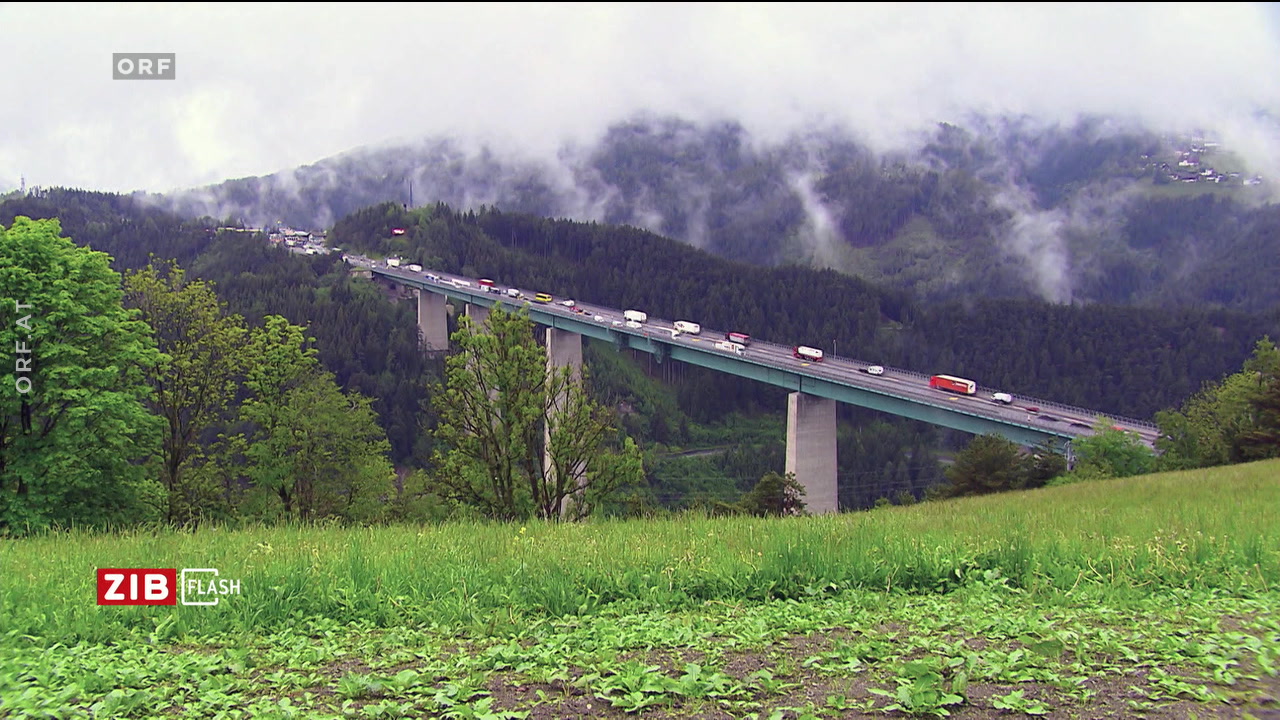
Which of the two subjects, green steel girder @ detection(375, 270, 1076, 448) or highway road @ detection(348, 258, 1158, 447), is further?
highway road @ detection(348, 258, 1158, 447)

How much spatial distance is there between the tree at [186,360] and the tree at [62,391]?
6.87 meters

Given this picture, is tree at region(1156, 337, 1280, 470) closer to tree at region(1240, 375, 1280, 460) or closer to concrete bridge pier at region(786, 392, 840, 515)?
tree at region(1240, 375, 1280, 460)

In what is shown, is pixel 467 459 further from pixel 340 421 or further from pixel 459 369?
pixel 340 421

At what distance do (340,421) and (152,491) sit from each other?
12.1 m

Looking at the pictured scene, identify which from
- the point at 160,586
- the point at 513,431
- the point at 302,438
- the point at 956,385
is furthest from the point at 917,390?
the point at 160,586

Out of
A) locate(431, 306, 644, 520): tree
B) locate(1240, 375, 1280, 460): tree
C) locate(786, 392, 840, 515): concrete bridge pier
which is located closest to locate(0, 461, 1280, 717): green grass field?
locate(431, 306, 644, 520): tree

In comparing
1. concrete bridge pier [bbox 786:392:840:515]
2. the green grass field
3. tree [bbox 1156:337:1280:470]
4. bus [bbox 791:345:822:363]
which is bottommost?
concrete bridge pier [bbox 786:392:840:515]

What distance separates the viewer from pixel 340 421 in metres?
39.9

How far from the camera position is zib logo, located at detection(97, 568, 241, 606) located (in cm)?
847

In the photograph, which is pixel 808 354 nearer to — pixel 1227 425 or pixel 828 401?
pixel 828 401

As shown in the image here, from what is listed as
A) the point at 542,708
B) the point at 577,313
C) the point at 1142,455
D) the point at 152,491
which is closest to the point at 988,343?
the point at 577,313

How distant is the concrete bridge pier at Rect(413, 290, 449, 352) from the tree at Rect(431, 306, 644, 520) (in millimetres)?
133725

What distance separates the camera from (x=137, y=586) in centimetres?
888

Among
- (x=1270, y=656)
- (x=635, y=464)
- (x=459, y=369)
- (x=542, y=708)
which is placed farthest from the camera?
(x=635, y=464)
